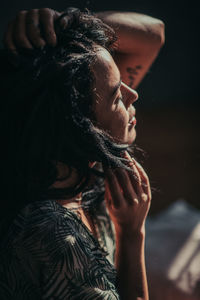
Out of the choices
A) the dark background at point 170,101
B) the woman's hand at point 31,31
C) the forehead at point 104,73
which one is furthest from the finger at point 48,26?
the dark background at point 170,101

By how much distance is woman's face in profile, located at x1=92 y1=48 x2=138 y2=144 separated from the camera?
1.00 m

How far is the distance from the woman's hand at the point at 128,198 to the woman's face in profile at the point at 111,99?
10cm

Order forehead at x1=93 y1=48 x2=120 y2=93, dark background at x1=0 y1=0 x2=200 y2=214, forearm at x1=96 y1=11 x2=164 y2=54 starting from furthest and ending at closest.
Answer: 1. dark background at x1=0 y1=0 x2=200 y2=214
2. forearm at x1=96 y1=11 x2=164 y2=54
3. forehead at x1=93 y1=48 x2=120 y2=93

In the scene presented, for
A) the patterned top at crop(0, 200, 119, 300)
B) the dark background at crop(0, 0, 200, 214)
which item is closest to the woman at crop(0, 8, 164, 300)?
the patterned top at crop(0, 200, 119, 300)

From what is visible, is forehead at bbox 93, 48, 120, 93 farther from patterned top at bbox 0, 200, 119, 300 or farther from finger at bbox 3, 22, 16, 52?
patterned top at bbox 0, 200, 119, 300

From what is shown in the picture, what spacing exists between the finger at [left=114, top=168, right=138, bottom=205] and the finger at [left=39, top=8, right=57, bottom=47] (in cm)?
42

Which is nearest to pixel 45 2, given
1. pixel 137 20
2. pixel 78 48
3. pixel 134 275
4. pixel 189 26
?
pixel 189 26

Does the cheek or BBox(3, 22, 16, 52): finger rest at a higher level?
BBox(3, 22, 16, 52): finger

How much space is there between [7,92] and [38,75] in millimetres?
97

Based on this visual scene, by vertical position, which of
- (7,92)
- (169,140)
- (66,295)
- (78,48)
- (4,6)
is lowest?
(169,140)

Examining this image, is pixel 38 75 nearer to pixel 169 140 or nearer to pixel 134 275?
pixel 134 275

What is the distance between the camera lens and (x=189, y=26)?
4117 mm

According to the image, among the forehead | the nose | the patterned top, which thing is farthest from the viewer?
the nose

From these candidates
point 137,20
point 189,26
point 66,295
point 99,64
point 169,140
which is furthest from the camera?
point 189,26
